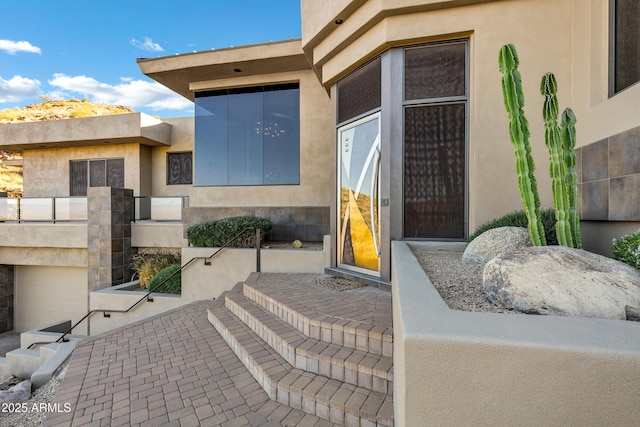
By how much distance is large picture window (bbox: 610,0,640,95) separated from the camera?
3.45 meters

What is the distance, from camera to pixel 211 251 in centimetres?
700

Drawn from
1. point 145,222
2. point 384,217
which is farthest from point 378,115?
point 145,222

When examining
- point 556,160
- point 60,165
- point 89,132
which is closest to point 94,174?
point 60,165

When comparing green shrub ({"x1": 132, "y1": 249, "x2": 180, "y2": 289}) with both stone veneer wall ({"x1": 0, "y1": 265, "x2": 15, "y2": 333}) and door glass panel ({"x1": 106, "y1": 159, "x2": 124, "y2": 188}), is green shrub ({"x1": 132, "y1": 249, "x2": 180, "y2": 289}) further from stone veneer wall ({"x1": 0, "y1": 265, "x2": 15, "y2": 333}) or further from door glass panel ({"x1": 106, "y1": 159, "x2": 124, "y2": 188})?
stone veneer wall ({"x1": 0, "y1": 265, "x2": 15, "y2": 333})

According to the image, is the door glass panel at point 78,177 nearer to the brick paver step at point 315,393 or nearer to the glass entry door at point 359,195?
the glass entry door at point 359,195

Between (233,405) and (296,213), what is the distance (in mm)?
5947

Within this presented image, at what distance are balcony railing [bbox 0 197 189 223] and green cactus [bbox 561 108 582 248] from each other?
10140mm

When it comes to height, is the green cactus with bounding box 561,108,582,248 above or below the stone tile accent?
A: above

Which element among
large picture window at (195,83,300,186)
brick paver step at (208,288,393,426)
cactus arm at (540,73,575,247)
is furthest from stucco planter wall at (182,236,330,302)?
cactus arm at (540,73,575,247)

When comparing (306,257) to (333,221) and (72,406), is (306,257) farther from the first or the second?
(72,406)

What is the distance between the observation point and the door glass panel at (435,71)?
466cm

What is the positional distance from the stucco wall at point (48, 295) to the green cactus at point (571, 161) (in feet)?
41.8

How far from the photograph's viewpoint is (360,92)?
539cm

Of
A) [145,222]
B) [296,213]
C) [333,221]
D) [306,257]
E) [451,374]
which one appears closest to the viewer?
[451,374]
